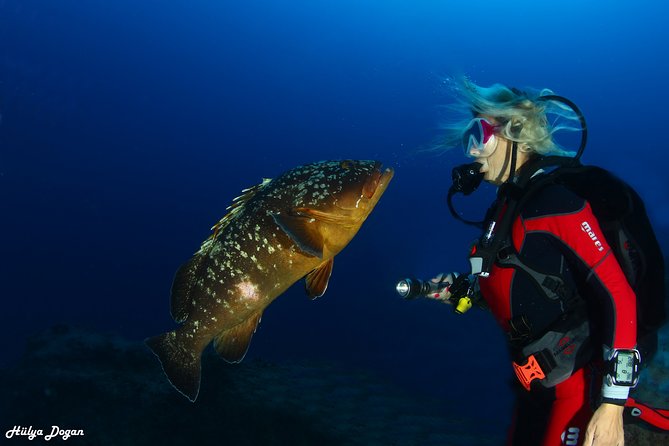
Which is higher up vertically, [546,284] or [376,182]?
[376,182]

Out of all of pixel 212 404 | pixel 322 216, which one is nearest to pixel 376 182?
pixel 322 216

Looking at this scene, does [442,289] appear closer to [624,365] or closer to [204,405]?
[624,365]

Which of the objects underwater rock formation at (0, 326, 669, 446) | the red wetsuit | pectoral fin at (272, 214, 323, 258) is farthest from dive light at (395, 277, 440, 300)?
underwater rock formation at (0, 326, 669, 446)

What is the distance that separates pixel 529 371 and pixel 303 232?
69.7 inches

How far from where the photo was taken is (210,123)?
3615 inches

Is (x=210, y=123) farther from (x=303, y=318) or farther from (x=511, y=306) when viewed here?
(x=511, y=306)

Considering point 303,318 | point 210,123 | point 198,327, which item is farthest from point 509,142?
point 210,123

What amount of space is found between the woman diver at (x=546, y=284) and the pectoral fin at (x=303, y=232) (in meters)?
1.09

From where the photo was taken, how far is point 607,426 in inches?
77.5

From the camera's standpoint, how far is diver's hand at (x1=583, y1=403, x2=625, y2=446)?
1.97m

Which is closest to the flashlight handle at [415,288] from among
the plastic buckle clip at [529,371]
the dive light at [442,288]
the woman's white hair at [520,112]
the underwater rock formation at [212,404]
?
the dive light at [442,288]

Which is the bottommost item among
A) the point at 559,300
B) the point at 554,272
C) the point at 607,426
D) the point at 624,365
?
the point at 607,426

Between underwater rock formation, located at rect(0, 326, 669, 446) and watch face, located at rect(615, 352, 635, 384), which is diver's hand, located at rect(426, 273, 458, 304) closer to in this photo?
watch face, located at rect(615, 352, 635, 384)

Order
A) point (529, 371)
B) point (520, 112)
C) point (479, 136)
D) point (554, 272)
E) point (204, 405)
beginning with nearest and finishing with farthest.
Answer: point (554, 272) < point (529, 371) < point (520, 112) < point (479, 136) < point (204, 405)
